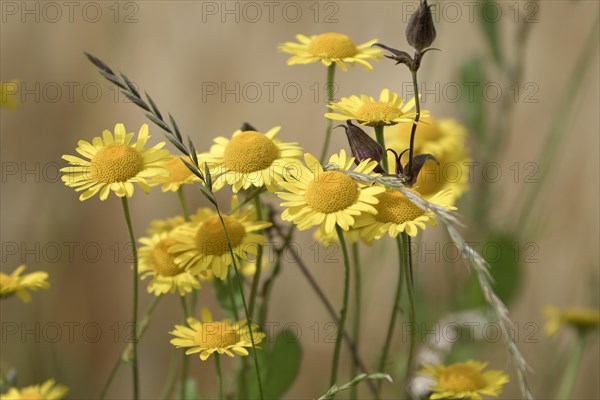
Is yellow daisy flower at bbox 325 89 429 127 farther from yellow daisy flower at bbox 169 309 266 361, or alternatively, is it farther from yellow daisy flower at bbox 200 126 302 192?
yellow daisy flower at bbox 169 309 266 361

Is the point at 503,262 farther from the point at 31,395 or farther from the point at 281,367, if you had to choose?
the point at 31,395

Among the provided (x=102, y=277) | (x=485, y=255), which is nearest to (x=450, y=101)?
(x=485, y=255)

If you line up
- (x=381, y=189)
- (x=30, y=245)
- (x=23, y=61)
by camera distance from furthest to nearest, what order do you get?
(x=23, y=61) < (x=30, y=245) < (x=381, y=189)

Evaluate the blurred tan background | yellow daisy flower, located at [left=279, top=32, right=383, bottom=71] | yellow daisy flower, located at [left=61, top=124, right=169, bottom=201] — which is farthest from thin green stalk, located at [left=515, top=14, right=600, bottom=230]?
yellow daisy flower, located at [left=61, top=124, right=169, bottom=201]

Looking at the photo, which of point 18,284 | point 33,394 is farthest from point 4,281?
point 33,394

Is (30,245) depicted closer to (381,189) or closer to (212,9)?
(212,9)
